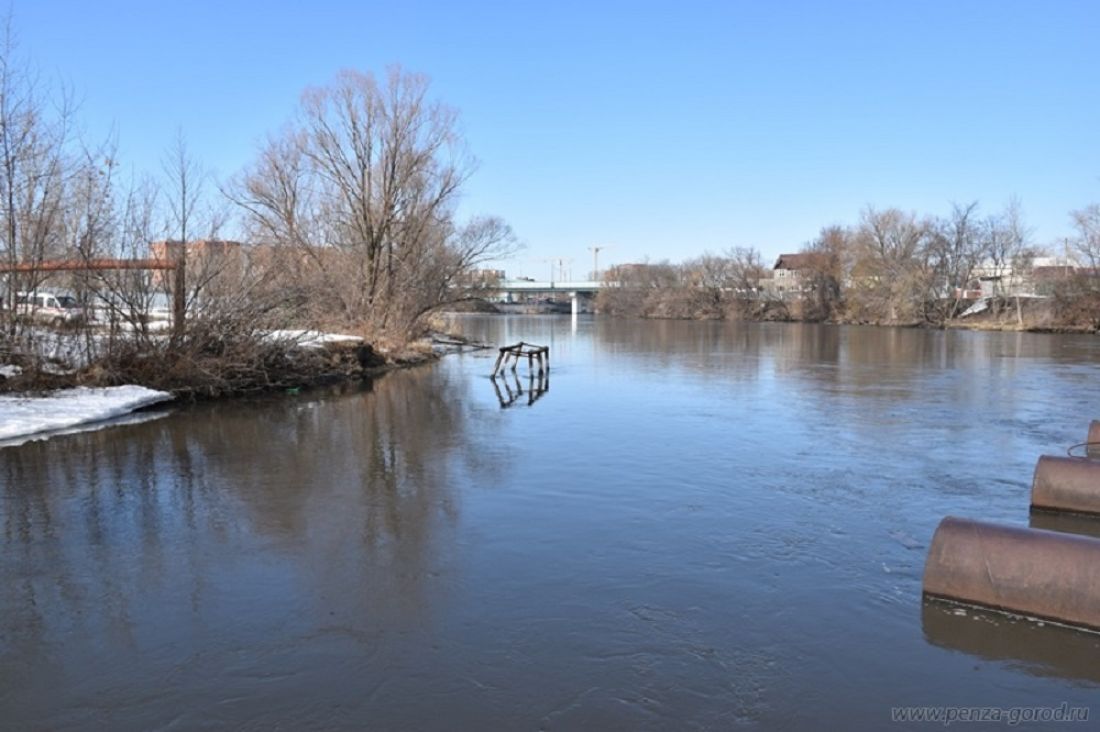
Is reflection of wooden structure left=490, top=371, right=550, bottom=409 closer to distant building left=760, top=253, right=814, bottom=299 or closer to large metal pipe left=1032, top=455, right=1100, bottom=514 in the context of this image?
large metal pipe left=1032, top=455, right=1100, bottom=514

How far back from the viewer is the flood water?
A: 5.03 meters

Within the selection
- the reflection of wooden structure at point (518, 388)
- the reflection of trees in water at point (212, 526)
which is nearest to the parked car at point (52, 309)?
the reflection of trees in water at point (212, 526)

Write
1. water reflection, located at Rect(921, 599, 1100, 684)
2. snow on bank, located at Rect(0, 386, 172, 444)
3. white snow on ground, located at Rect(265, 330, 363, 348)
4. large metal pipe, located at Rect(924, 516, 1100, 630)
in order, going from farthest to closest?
white snow on ground, located at Rect(265, 330, 363, 348)
snow on bank, located at Rect(0, 386, 172, 444)
large metal pipe, located at Rect(924, 516, 1100, 630)
water reflection, located at Rect(921, 599, 1100, 684)

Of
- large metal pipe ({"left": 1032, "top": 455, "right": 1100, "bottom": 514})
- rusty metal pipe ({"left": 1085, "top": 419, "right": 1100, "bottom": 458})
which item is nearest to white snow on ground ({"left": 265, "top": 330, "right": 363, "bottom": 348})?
large metal pipe ({"left": 1032, "top": 455, "right": 1100, "bottom": 514})

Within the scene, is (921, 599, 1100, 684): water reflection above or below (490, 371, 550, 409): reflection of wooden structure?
below

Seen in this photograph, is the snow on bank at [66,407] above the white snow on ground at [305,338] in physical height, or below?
below

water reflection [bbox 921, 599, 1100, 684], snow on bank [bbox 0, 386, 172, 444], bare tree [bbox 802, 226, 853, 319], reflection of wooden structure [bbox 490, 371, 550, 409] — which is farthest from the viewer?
bare tree [bbox 802, 226, 853, 319]

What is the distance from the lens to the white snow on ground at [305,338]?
78.5 feet

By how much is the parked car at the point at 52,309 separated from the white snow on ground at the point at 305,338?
15.9ft

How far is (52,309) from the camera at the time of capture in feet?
66.6

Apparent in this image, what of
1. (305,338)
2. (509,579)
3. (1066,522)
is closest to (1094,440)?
(1066,522)

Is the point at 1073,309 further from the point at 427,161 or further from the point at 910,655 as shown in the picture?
the point at 910,655

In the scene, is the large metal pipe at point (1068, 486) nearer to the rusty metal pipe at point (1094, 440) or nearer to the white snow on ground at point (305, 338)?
the rusty metal pipe at point (1094, 440)

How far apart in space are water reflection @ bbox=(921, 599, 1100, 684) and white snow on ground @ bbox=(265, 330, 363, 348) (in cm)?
2020
